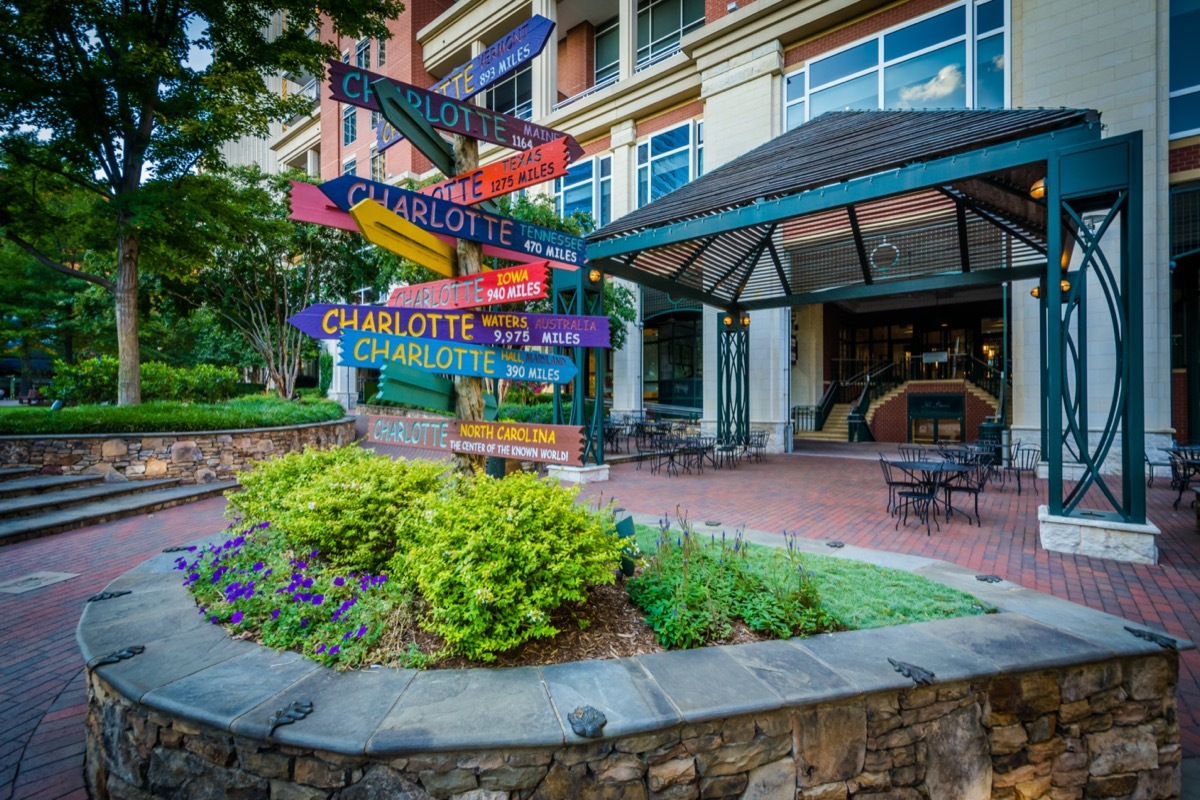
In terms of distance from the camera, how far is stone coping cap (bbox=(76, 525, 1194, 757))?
82.4 inches

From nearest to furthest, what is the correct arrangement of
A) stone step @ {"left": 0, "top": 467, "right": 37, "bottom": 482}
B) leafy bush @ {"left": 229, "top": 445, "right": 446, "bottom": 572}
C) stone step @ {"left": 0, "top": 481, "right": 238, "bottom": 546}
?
leafy bush @ {"left": 229, "top": 445, "right": 446, "bottom": 572}
stone step @ {"left": 0, "top": 481, "right": 238, "bottom": 546}
stone step @ {"left": 0, "top": 467, "right": 37, "bottom": 482}

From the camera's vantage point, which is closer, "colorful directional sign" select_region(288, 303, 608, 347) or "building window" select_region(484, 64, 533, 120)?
"colorful directional sign" select_region(288, 303, 608, 347)

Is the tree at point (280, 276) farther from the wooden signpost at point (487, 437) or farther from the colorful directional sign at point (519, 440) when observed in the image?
the colorful directional sign at point (519, 440)

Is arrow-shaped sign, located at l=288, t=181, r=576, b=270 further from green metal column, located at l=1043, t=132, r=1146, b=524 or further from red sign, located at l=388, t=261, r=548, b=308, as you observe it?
green metal column, located at l=1043, t=132, r=1146, b=524

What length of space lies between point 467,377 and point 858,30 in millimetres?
14785

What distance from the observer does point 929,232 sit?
402 inches

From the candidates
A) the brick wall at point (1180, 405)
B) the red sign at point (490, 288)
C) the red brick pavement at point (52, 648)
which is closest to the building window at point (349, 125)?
the red brick pavement at point (52, 648)

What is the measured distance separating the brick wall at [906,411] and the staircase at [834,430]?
36.4 inches

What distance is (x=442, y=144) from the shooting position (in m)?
4.34

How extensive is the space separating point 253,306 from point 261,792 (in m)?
19.9

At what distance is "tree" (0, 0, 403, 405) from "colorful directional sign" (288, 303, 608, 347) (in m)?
8.58

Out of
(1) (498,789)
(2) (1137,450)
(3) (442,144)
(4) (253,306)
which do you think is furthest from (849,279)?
(4) (253,306)

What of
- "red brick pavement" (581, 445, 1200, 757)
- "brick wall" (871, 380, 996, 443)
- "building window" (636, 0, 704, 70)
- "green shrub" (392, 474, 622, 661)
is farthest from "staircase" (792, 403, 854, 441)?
"green shrub" (392, 474, 622, 661)

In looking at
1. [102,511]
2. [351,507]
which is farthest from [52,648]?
[102,511]
